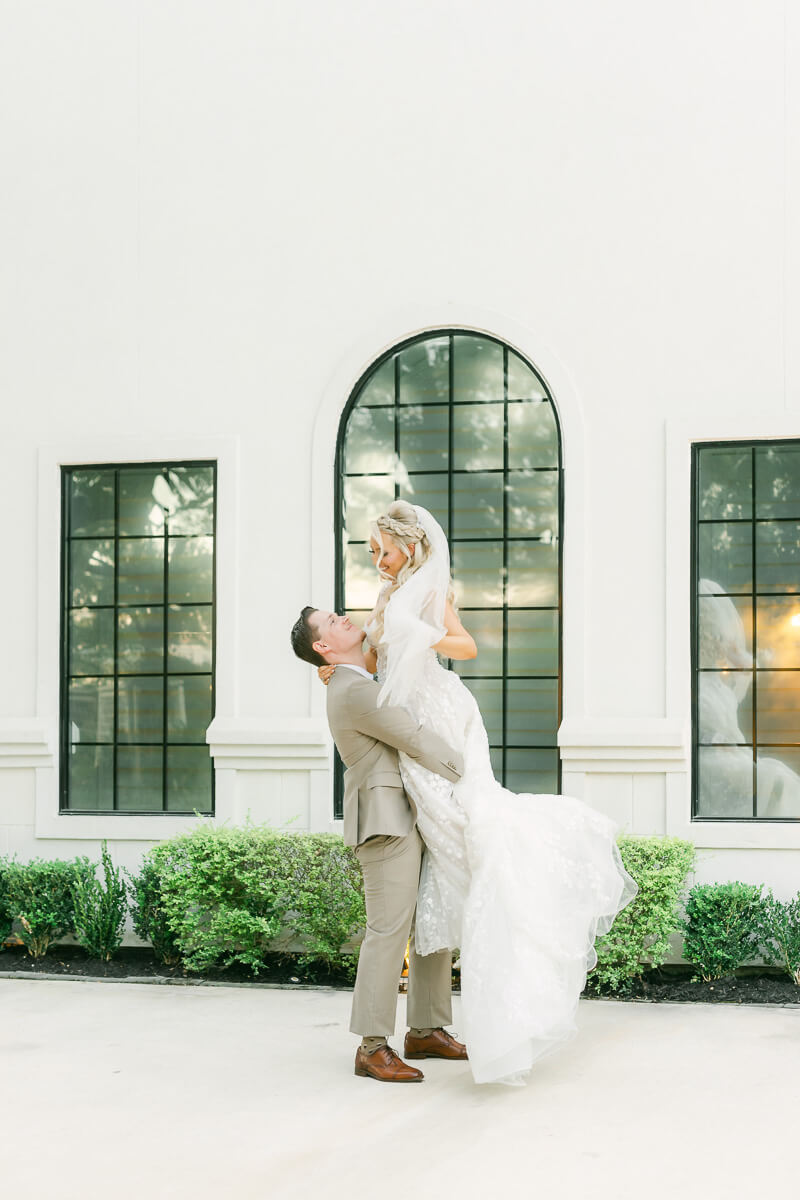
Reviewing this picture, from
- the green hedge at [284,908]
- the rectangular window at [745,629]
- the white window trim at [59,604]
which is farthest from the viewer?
the white window trim at [59,604]

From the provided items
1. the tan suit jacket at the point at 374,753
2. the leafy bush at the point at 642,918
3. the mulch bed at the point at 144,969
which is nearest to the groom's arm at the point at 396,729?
the tan suit jacket at the point at 374,753

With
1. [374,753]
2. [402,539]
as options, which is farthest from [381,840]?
[402,539]

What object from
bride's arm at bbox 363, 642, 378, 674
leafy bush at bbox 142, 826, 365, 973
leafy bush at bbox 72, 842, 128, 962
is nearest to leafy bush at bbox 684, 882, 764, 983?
leafy bush at bbox 142, 826, 365, 973

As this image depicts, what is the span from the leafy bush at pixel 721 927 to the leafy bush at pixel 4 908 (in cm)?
398

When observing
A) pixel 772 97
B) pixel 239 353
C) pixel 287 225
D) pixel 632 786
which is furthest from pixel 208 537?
pixel 772 97

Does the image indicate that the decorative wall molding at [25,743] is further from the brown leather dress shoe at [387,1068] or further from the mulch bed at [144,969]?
the brown leather dress shoe at [387,1068]

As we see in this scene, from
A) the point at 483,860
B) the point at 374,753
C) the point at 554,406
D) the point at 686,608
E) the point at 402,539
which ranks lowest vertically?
the point at 483,860

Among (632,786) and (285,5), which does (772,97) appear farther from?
(632,786)

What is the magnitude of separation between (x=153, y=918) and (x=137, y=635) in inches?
72.2

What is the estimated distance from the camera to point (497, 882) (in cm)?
512

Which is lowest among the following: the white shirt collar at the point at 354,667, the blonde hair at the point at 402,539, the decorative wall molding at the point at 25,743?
the decorative wall molding at the point at 25,743

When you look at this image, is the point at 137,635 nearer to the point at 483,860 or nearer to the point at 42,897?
the point at 42,897

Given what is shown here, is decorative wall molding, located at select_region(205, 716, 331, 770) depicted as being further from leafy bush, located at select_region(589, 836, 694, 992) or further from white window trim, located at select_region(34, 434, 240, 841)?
leafy bush, located at select_region(589, 836, 694, 992)

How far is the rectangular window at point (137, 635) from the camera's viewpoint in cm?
820
